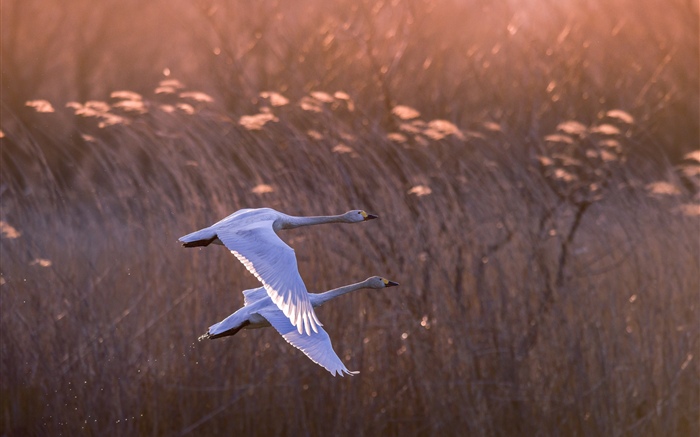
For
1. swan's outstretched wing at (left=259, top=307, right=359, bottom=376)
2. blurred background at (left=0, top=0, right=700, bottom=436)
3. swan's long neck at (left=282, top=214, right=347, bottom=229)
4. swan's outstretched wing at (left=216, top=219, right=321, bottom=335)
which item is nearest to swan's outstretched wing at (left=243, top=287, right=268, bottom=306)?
swan's outstretched wing at (left=259, top=307, right=359, bottom=376)

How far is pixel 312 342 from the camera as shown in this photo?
434cm

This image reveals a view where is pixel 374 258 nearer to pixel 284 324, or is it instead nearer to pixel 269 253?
pixel 284 324

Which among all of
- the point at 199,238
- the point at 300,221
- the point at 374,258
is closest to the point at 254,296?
the point at 300,221

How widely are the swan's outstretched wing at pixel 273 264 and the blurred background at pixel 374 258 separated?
1.09 meters

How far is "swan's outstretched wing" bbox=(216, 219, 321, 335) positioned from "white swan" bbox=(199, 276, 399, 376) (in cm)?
23

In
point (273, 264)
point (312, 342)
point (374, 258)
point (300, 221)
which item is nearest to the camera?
point (273, 264)

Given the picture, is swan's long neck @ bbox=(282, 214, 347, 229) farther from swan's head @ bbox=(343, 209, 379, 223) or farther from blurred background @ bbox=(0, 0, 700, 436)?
blurred background @ bbox=(0, 0, 700, 436)

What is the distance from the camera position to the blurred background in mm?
5238

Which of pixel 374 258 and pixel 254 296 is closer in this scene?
pixel 254 296

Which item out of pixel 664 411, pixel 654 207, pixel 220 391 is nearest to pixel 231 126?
pixel 220 391

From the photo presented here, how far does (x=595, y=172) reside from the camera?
5742 mm

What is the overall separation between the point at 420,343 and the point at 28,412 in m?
1.72

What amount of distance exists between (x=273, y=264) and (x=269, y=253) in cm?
6

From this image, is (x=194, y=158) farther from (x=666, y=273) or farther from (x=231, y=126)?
(x=666, y=273)
